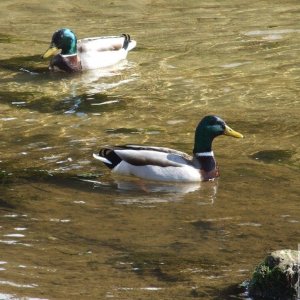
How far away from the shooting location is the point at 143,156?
33.6ft

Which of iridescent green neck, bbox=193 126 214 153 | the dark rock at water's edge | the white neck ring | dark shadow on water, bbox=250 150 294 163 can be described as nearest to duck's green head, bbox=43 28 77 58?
dark shadow on water, bbox=250 150 294 163

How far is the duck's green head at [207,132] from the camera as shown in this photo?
10.4m

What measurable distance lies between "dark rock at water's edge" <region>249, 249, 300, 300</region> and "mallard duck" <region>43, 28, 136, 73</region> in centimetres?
907

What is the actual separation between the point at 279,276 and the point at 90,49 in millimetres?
9601

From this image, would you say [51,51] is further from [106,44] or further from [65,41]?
[106,44]

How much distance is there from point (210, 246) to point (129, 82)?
260 inches

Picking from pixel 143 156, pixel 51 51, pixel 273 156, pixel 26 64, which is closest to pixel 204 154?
pixel 143 156

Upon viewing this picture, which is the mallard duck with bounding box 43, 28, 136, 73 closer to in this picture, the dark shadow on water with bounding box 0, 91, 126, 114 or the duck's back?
the duck's back

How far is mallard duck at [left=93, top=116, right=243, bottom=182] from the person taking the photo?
10.2 meters

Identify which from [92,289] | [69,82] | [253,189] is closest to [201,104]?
[69,82]

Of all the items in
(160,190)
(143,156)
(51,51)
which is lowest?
(160,190)

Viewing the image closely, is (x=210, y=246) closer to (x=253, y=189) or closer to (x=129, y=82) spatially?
(x=253, y=189)

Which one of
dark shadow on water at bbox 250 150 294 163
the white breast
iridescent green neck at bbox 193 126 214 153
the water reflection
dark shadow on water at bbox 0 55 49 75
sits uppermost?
iridescent green neck at bbox 193 126 214 153

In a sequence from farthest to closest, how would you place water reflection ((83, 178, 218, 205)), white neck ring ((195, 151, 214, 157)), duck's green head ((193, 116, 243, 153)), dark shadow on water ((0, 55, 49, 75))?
dark shadow on water ((0, 55, 49, 75)) < duck's green head ((193, 116, 243, 153)) < white neck ring ((195, 151, 214, 157)) < water reflection ((83, 178, 218, 205))
